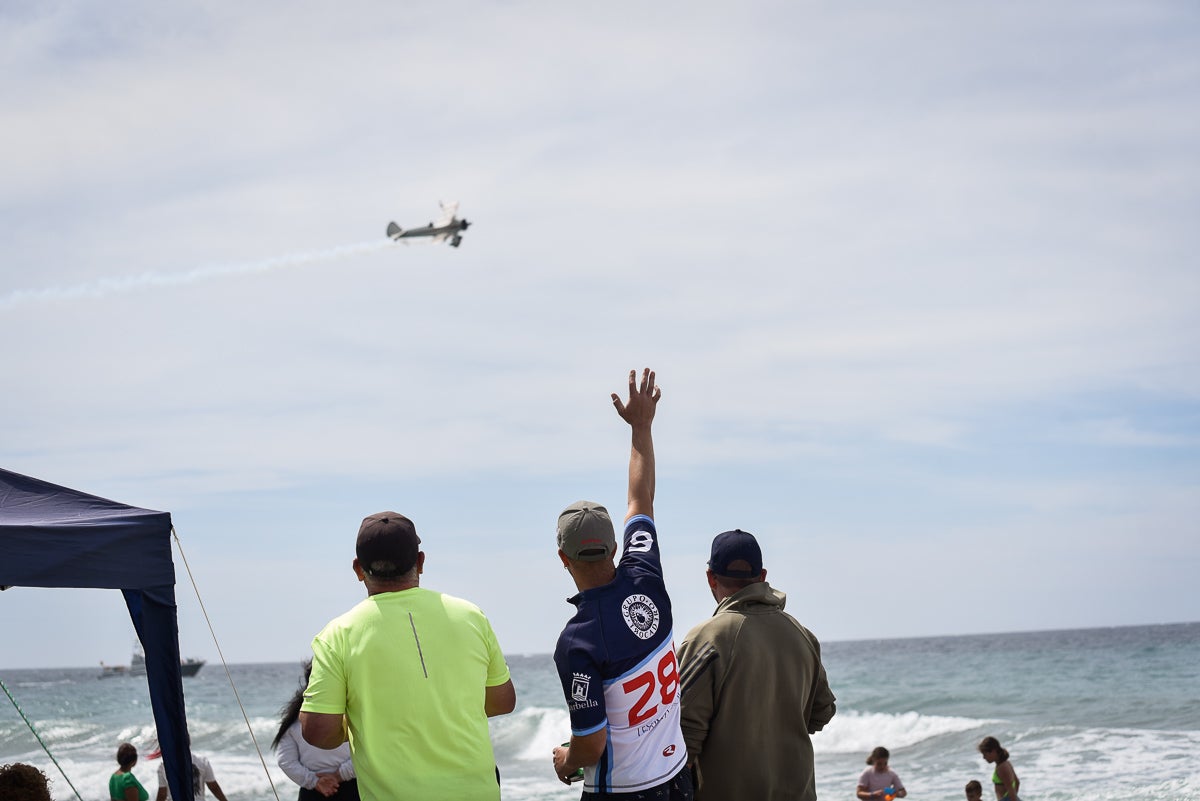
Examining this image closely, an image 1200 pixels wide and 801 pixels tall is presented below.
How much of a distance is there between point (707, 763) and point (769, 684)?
1.06 feet

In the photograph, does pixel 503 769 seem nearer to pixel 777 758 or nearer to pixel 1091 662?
pixel 777 758

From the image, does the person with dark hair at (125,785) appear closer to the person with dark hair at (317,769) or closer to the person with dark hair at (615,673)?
the person with dark hair at (317,769)

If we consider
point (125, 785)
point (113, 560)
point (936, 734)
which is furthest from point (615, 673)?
point (936, 734)

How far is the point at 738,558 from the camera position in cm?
395

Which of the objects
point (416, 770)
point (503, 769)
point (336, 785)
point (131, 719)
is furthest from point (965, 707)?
point (416, 770)

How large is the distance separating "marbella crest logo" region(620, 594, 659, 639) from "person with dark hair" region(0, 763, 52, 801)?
1897 millimetres

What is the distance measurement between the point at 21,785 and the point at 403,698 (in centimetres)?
140

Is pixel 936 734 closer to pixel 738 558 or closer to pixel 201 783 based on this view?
pixel 201 783

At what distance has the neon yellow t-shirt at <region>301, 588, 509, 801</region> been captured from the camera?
3.06 meters

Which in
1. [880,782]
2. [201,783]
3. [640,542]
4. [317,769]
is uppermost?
[640,542]

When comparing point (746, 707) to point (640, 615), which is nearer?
point (640, 615)

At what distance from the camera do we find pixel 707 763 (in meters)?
3.81

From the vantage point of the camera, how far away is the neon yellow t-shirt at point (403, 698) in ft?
10.0

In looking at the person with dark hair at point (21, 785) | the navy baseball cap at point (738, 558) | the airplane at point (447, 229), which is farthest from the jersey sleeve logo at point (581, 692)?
the airplane at point (447, 229)
